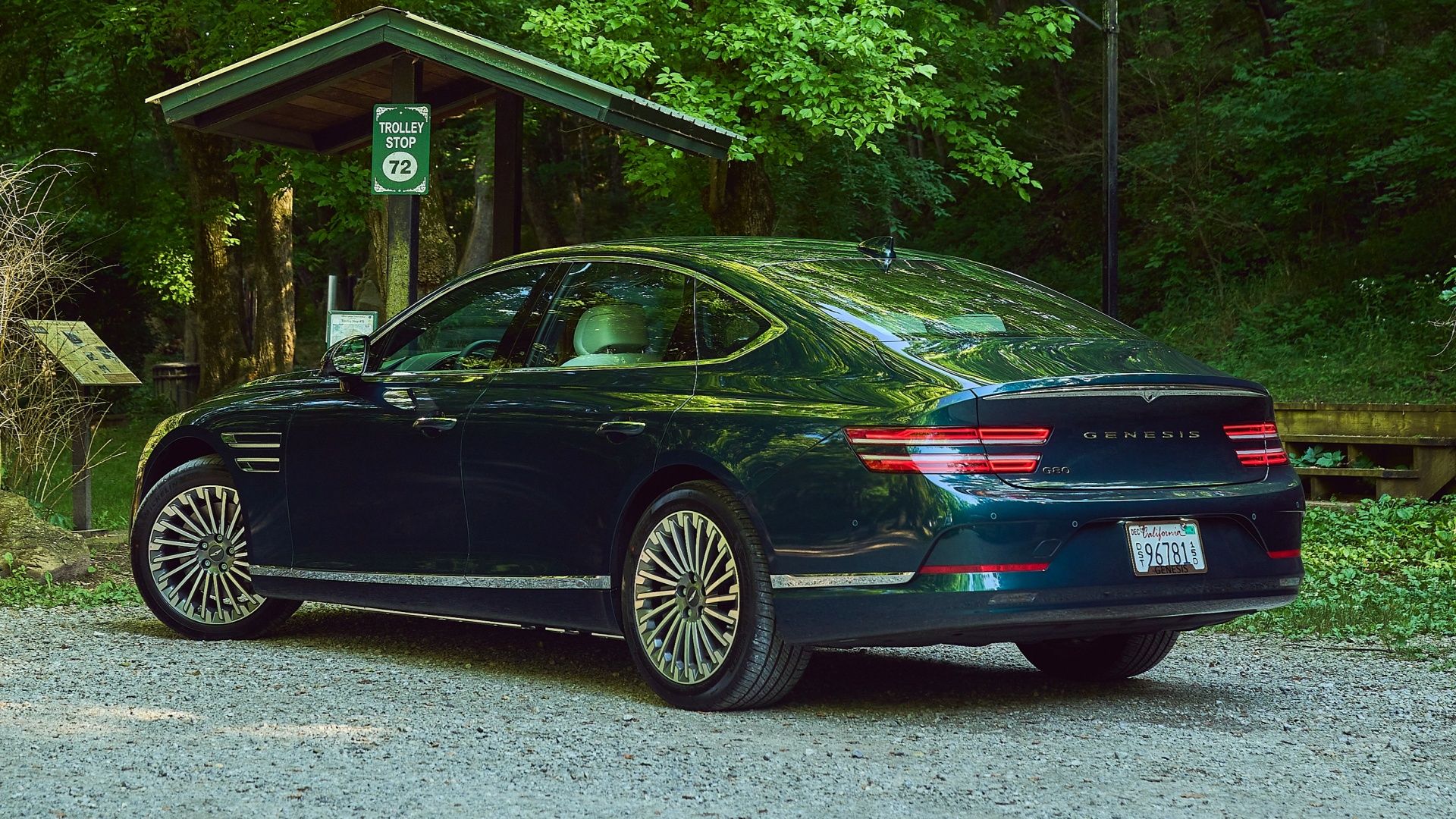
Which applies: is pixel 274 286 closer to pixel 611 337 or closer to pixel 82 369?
pixel 82 369

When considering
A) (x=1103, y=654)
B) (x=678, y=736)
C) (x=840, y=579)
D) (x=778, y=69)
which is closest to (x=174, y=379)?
(x=778, y=69)

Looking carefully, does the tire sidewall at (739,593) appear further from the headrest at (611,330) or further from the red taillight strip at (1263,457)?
the red taillight strip at (1263,457)

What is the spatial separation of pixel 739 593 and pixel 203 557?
10.7 ft

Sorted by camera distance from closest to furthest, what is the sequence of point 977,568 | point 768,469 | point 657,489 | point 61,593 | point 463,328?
point 977,568
point 768,469
point 657,489
point 463,328
point 61,593

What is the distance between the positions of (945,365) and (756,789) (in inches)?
62.0

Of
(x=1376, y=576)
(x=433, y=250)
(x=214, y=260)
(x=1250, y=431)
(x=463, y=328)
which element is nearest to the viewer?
(x=1250, y=431)

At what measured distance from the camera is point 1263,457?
5.99 meters

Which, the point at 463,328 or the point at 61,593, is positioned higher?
the point at 463,328

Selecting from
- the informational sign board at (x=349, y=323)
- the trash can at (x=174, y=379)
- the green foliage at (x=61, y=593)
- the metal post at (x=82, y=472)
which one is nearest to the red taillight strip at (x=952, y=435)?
the green foliage at (x=61, y=593)

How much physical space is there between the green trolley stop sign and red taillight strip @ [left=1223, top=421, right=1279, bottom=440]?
20.5ft

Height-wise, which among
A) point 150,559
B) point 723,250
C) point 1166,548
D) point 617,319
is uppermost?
point 723,250

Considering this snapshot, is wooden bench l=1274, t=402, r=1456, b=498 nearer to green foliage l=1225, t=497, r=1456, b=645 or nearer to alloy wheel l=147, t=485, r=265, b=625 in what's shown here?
green foliage l=1225, t=497, r=1456, b=645

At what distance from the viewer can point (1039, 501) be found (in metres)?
5.45

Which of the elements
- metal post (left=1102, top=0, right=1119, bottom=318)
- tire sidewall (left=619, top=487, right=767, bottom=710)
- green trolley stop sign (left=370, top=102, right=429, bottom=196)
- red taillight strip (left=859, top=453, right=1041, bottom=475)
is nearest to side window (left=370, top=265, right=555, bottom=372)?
tire sidewall (left=619, top=487, right=767, bottom=710)
